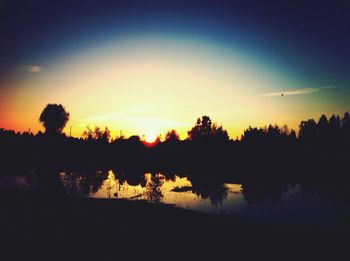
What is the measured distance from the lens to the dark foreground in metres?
15.1

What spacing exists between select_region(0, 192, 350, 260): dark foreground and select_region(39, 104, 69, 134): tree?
279 feet

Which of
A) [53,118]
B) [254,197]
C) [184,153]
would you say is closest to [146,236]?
[254,197]

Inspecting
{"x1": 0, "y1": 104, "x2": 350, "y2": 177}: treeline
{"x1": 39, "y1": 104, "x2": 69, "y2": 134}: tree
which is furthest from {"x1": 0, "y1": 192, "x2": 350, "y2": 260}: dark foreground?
{"x1": 39, "y1": 104, "x2": 69, "y2": 134}: tree

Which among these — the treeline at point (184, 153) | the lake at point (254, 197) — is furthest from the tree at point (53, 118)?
the lake at point (254, 197)

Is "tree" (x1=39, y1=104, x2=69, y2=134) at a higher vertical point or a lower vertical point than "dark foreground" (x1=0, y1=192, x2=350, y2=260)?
higher

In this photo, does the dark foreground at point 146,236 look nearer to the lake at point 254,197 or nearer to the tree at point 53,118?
the lake at point 254,197

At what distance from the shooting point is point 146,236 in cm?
1794

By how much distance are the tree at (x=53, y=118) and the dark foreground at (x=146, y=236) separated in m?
85.0

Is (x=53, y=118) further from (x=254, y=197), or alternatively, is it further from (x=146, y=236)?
(x=146, y=236)

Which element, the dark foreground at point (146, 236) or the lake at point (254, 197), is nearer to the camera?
the dark foreground at point (146, 236)

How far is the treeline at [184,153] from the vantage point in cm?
7200

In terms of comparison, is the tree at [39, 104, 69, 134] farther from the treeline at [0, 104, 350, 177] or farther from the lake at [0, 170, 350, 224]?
the lake at [0, 170, 350, 224]

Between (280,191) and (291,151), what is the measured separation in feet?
170

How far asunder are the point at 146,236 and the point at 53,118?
97.0m
